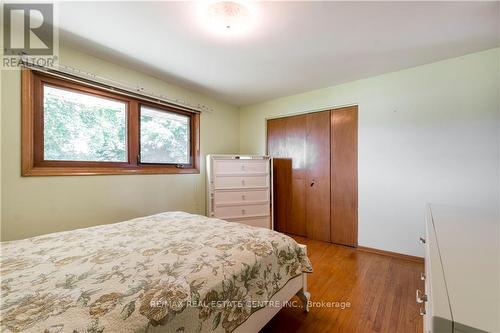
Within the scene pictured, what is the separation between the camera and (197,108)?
3088 millimetres

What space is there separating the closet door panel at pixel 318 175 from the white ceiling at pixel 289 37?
71 cm

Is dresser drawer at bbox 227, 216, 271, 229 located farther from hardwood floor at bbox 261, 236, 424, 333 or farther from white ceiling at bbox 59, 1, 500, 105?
white ceiling at bbox 59, 1, 500, 105

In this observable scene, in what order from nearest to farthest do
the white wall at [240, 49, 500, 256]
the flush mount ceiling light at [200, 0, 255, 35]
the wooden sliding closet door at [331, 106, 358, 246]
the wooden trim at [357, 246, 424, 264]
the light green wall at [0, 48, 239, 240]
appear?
the flush mount ceiling light at [200, 0, 255, 35]
the light green wall at [0, 48, 239, 240]
the white wall at [240, 49, 500, 256]
the wooden trim at [357, 246, 424, 264]
the wooden sliding closet door at [331, 106, 358, 246]

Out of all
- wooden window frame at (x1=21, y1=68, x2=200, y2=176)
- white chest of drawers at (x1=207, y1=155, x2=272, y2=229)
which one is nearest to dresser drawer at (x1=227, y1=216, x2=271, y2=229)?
white chest of drawers at (x1=207, y1=155, x2=272, y2=229)

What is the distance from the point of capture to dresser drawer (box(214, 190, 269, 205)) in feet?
9.73

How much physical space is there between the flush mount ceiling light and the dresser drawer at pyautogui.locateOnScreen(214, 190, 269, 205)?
1974mm

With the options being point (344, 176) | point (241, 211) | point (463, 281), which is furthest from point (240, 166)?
point (463, 281)

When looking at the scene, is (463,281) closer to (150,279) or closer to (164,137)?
(150,279)

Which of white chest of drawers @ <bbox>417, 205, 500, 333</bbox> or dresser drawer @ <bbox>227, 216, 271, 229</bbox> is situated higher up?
white chest of drawers @ <bbox>417, 205, 500, 333</bbox>

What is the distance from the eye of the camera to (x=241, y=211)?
3098mm

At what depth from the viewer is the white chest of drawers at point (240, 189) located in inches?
117

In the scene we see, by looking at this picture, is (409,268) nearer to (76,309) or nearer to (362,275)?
(362,275)

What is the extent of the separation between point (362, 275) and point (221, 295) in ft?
5.92

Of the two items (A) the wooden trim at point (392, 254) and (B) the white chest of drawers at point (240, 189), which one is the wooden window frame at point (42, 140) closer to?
(B) the white chest of drawers at point (240, 189)
